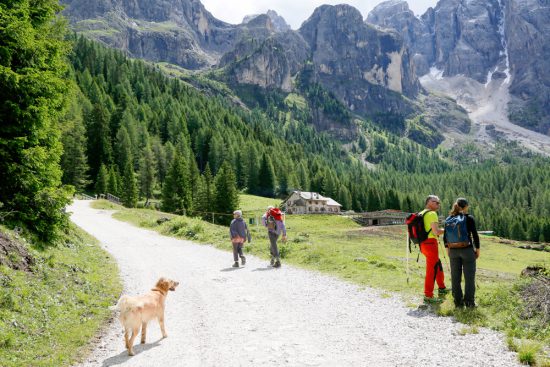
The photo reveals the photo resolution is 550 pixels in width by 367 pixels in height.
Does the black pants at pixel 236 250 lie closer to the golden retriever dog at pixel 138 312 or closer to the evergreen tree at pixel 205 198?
the golden retriever dog at pixel 138 312

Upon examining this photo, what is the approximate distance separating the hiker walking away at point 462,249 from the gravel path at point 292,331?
1.04 meters

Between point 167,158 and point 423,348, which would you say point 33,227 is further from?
point 167,158

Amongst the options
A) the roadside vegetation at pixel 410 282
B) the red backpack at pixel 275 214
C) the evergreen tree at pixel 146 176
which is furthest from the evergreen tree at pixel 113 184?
the red backpack at pixel 275 214

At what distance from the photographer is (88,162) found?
3649 inches

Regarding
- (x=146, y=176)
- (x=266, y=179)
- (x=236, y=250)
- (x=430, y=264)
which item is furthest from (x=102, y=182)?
(x=430, y=264)

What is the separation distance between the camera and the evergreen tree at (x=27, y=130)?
14.4m

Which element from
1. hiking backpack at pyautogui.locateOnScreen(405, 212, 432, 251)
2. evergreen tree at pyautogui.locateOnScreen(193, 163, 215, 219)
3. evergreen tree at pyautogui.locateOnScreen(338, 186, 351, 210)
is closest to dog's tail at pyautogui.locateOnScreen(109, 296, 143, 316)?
hiking backpack at pyautogui.locateOnScreen(405, 212, 432, 251)

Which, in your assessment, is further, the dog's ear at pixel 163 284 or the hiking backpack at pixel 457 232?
the hiking backpack at pixel 457 232

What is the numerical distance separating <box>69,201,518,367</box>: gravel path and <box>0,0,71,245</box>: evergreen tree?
459cm

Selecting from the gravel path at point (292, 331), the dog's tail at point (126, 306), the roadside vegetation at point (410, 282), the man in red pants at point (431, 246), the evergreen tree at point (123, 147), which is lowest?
the gravel path at point (292, 331)

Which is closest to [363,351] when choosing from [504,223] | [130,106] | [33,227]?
[33,227]

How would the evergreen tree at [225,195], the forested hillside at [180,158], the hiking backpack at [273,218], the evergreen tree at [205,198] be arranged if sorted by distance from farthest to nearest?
the forested hillside at [180,158] → the evergreen tree at [205,198] → the evergreen tree at [225,195] → the hiking backpack at [273,218]

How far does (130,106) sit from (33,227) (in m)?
115

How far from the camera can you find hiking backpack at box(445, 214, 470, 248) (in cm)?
1162
